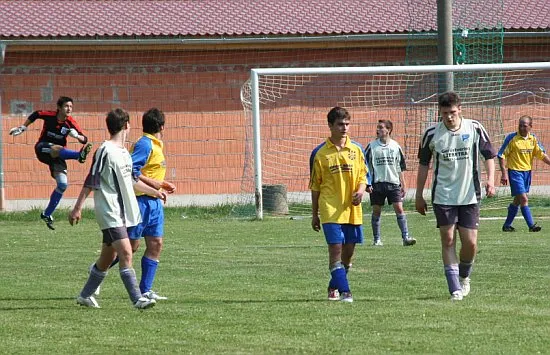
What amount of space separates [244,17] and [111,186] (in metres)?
16.6

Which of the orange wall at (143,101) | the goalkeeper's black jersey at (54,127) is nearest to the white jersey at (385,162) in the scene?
the goalkeeper's black jersey at (54,127)

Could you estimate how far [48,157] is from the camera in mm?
17594

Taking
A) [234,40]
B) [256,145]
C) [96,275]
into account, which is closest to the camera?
[96,275]

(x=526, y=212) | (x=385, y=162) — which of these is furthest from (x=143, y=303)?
(x=526, y=212)

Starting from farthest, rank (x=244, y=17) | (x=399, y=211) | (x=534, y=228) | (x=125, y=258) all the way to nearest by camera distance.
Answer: (x=244, y=17), (x=534, y=228), (x=399, y=211), (x=125, y=258)

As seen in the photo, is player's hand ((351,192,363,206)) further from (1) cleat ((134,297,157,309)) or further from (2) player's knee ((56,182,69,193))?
(2) player's knee ((56,182,69,193))

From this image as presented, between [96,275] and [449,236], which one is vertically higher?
[449,236]

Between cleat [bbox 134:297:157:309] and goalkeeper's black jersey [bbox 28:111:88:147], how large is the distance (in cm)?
866

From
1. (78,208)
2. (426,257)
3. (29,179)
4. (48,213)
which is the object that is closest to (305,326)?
(78,208)

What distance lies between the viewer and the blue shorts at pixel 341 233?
9.75 m

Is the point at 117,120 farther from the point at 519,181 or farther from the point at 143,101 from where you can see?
the point at 143,101

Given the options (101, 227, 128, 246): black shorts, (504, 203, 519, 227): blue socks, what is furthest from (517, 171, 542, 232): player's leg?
(101, 227, 128, 246): black shorts

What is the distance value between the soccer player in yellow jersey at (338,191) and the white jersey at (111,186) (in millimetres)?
1658

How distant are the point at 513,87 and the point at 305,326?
16.1 metres
